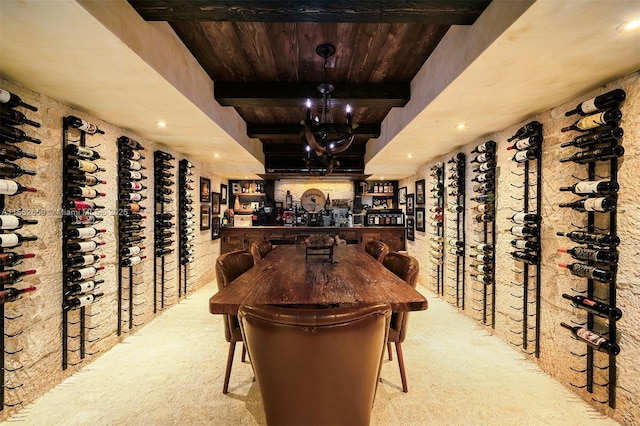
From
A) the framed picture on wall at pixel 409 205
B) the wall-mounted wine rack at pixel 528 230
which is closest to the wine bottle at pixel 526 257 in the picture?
the wall-mounted wine rack at pixel 528 230

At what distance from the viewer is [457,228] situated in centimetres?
392

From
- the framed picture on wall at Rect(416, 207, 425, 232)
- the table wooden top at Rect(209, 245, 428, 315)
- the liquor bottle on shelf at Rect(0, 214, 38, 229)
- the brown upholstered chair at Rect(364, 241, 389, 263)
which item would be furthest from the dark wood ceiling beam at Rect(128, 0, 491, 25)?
the framed picture on wall at Rect(416, 207, 425, 232)

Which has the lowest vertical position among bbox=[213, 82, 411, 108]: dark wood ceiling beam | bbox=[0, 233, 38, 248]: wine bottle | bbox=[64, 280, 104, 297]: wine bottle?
bbox=[64, 280, 104, 297]: wine bottle

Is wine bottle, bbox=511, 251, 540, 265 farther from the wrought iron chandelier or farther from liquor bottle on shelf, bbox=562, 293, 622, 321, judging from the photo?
the wrought iron chandelier

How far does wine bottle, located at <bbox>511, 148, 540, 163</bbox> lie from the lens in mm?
2476

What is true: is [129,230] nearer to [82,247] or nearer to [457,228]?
[82,247]

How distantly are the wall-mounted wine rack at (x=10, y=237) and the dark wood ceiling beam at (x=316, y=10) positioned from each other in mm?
1071

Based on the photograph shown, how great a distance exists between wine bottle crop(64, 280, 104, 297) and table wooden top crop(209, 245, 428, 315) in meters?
1.35

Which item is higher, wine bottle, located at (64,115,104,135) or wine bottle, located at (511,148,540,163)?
wine bottle, located at (64,115,104,135)

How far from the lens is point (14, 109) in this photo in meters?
1.88

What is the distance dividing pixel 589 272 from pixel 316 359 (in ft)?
6.49

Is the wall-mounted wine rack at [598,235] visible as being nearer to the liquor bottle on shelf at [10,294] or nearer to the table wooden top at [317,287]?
the table wooden top at [317,287]

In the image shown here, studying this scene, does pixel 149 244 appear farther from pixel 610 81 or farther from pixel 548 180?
pixel 610 81

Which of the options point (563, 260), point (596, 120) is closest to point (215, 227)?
point (563, 260)
